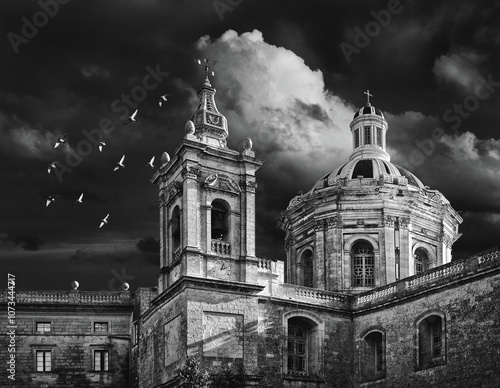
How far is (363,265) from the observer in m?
46.6

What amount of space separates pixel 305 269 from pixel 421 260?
19.5 feet

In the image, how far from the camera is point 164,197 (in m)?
40.8

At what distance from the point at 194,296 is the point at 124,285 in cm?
1390

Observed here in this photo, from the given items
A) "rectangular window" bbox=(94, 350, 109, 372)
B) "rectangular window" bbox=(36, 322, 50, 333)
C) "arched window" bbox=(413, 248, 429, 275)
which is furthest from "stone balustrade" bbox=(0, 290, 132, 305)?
"arched window" bbox=(413, 248, 429, 275)

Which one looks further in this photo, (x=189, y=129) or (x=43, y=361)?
(x=43, y=361)

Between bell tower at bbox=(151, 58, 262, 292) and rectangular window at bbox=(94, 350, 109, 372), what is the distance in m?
9.51

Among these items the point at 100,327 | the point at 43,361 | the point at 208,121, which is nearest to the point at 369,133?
the point at 208,121

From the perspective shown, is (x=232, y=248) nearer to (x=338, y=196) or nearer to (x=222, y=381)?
(x=222, y=381)

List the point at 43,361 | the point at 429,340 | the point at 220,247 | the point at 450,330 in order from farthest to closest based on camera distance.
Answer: the point at 43,361 < the point at 220,247 < the point at 429,340 < the point at 450,330

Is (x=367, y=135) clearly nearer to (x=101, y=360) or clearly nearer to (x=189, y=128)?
(x=189, y=128)

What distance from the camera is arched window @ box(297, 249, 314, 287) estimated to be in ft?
158

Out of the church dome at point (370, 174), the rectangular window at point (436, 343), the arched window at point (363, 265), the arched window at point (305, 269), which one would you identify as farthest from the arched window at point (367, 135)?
the rectangular window at point (436, 343)

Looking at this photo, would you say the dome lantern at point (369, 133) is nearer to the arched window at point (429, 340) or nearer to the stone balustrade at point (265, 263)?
the stone balustrade at point (265, 263)

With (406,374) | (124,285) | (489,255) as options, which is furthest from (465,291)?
(124,285)
